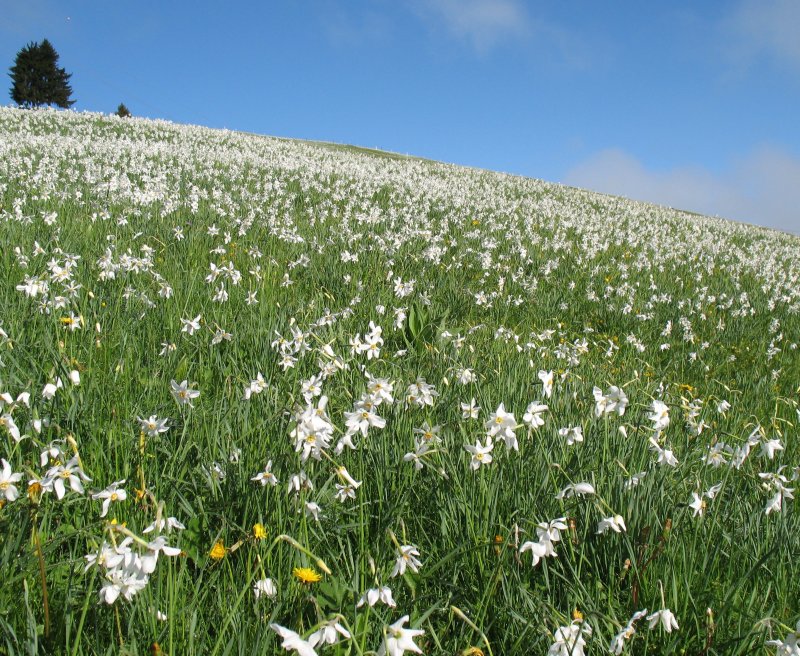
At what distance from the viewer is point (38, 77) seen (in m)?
74.9

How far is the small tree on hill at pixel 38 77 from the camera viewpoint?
73.9 m

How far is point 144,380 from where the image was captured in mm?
3328

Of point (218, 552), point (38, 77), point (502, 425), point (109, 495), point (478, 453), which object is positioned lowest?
point (218, 552)

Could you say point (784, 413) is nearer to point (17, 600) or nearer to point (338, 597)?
point (338, 597)

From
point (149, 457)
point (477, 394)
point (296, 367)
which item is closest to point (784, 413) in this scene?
point (477, 394)

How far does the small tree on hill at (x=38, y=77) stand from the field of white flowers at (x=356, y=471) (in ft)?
276

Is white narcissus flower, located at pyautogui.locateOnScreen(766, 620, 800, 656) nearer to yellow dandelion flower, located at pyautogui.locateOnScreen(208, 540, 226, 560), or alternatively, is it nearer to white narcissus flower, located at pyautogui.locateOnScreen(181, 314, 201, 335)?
yellow dandelion flower, located at pyautogui.locateOnScreen(208, 540, 226, 560)

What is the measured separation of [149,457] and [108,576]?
46.2 inches

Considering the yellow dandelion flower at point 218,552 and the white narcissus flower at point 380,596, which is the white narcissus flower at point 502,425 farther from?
the yellow dandelion flower at point 218,552

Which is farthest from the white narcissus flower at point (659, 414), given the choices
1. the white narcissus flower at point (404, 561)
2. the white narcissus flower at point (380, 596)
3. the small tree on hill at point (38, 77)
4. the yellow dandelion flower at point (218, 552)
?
the small tree on hill at point (38, 77)

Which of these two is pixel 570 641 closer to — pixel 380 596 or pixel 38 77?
pixel 380 596

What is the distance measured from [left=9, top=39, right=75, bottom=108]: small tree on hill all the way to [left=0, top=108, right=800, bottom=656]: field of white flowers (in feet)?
276

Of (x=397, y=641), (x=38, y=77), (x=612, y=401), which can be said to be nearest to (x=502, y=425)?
(x=612, y=401)

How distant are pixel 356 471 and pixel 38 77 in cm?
9188
